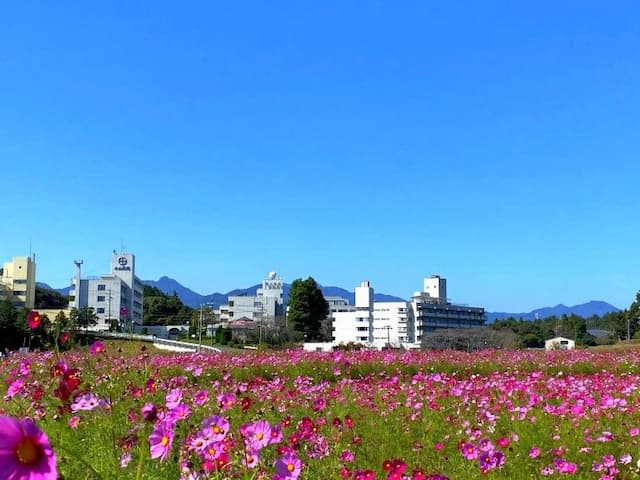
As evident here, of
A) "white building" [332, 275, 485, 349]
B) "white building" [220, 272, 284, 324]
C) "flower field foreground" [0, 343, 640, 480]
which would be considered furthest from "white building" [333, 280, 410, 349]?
"flower field foreground" [0, 343, 640, 480]

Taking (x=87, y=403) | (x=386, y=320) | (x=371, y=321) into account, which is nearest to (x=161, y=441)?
(x=87, y=403)

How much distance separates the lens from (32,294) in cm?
7538

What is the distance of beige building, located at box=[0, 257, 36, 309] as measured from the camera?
2872 inches

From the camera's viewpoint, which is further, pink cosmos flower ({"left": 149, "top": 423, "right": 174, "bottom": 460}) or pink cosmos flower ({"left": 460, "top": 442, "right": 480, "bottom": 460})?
pink cosmos flower ({"left": 460, "top": 442, "right": 480, "bottom": 460})

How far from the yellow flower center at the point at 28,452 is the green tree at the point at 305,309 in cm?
6004

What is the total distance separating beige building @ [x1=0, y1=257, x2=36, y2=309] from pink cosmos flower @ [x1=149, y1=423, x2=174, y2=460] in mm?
78166

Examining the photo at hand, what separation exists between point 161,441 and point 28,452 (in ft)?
2.47

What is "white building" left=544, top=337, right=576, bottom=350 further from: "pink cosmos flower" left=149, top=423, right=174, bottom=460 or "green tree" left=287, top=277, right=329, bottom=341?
"green tree" left=287, top=277, right=329, bottom=341

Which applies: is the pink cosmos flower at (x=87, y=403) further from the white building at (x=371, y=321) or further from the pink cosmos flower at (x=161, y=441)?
the white building at (x=371, y=321)

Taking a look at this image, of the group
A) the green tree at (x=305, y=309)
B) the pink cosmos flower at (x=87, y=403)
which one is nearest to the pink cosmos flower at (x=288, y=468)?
the pink cosmos flower at (x=87, y=403)

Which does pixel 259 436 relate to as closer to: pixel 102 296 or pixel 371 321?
pixel 102 296

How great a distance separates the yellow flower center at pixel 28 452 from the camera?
0.81 m

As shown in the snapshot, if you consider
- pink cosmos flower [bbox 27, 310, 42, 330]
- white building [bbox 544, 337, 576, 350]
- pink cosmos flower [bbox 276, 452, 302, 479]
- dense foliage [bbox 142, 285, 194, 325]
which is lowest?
white building [bbox 544, 337, 576, 350]

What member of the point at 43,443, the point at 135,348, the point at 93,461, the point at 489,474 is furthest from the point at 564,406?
the point at 135,348
